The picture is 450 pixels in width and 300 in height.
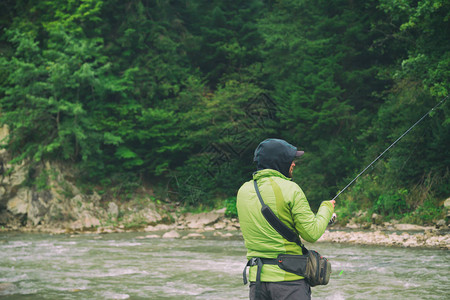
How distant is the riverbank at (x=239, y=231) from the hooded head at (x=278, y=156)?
8429mm

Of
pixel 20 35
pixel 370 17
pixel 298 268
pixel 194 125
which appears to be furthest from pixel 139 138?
pixel 298 268

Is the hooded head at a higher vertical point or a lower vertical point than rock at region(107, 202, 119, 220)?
higher

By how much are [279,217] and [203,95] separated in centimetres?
2019

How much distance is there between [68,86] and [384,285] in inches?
615

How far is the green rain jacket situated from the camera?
268cm

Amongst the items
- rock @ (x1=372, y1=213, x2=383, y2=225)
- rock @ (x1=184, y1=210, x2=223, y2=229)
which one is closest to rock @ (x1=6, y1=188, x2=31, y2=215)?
rock @ (x1=184, y1=210, x2=223, y2=229)

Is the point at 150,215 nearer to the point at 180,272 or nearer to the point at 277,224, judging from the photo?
the point at 180,272

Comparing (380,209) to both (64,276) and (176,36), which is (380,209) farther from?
(176,36)

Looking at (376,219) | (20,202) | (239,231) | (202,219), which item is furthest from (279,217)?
(20,202)

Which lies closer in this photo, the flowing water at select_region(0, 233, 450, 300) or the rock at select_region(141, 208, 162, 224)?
the flowing water at select_region(0, 233, 450, 300)

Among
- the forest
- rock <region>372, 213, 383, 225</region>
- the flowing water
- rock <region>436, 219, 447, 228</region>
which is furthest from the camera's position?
the forest

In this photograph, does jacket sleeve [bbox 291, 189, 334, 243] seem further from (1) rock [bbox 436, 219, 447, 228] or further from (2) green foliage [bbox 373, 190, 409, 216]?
(2) green foliage [bbox 373, 190, 409, 216]

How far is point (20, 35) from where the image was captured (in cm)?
1953

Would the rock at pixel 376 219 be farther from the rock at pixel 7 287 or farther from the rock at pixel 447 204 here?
the rock at pixel 7 287
